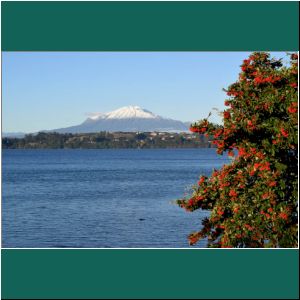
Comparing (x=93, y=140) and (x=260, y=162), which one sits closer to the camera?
(x=260, y=162)

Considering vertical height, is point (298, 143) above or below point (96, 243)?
above

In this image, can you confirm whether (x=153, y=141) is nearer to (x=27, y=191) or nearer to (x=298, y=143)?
(x=27, y=191)

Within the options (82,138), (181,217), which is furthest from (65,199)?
(82,138)

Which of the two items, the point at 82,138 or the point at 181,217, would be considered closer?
the point at 181,217

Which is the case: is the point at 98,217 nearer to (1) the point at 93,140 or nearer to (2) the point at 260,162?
(2) the point at 260,162

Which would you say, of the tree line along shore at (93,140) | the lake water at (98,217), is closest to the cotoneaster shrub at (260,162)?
the lake water at (98,217)

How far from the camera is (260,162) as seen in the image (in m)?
10.5

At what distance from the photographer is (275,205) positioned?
10484mm

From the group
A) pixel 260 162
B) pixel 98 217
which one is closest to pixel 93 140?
pixel 98 217

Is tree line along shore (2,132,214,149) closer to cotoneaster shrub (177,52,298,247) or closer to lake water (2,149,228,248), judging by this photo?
lake water (2,149,228,248)

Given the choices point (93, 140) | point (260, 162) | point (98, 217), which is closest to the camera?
point (260, 162)

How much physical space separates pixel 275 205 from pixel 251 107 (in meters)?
1.64

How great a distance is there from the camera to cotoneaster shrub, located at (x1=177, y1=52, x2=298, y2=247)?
10469 mm

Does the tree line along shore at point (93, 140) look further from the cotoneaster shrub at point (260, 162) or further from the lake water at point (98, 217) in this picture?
the cotoneaster shrub at point (260, 162)
